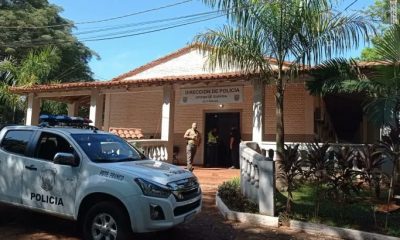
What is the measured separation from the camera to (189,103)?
14.7 m

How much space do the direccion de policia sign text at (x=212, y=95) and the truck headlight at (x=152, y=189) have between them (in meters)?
8.56

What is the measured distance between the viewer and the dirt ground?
6387 millimetres

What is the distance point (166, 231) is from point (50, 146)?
7.09 feet

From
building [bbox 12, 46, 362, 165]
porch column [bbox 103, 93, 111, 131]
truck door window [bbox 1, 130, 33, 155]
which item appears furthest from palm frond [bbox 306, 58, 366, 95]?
porch column [bbox 103, 93, 111, 131]

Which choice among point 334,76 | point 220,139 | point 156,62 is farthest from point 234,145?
point 334,76

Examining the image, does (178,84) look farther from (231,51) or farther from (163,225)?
(163,225)

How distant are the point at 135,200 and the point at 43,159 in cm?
189

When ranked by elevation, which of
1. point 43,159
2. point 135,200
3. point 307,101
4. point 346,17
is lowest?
point 135,200

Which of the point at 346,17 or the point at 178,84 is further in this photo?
the point at 178,84

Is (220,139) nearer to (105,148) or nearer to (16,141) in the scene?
(105,148)

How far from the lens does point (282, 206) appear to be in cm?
769

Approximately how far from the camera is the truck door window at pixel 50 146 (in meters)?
6.34

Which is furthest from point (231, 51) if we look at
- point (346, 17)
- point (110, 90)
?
point (110, 90)

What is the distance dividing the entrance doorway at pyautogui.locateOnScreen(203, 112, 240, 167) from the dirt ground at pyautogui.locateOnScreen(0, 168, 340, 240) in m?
9.16
